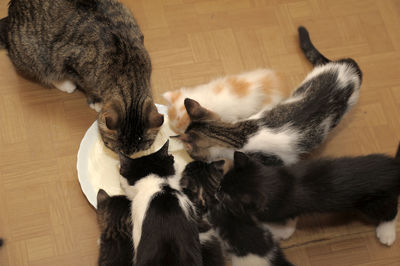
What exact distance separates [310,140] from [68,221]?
4.07ft

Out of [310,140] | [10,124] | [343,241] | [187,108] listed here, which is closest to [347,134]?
[310,140]

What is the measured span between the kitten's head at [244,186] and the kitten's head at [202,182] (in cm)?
6

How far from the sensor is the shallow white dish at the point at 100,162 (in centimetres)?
206

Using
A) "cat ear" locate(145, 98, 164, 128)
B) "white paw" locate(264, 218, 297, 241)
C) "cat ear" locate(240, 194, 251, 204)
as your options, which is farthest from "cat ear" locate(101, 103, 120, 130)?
"white paw" locate(264, 218, 297, 241)

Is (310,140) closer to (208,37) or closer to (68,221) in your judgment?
(208,37)

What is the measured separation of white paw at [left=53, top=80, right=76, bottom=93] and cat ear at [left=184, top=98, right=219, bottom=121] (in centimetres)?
68

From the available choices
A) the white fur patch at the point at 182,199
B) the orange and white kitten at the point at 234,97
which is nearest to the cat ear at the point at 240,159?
the white fur patch at the point at 182,199

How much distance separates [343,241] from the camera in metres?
2.12

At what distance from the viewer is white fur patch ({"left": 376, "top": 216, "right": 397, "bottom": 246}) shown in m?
2.06

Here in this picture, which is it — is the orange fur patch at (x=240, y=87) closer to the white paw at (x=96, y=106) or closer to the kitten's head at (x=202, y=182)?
the kitten's head at (x=202, y=182)

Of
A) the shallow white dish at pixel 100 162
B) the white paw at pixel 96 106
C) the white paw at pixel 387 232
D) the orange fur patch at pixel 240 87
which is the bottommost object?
the white paw at pixel 387 232

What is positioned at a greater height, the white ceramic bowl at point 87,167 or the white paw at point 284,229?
the white ceramic bowl at point 87,167

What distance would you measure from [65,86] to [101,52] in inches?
16.0

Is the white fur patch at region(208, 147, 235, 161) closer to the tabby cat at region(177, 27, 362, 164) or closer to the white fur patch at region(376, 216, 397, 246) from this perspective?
the tabby cat at region(177, 27, 362, 164)
